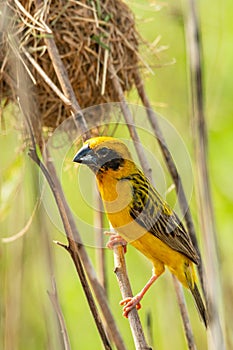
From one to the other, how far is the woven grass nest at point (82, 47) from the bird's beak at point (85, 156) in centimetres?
63

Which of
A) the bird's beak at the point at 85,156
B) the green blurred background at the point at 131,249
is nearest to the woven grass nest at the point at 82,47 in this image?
the green blurred background at the point at 131,249

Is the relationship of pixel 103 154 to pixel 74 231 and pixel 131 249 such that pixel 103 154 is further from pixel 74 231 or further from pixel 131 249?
pixel 131 249

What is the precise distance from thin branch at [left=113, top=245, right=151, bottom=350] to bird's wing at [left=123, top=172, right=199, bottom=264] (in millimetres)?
285

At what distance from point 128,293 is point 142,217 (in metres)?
0.58

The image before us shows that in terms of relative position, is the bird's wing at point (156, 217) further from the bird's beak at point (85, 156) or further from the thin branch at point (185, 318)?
the bird's beak at point (85, 156)

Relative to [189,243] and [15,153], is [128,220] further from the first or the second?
[15,153]

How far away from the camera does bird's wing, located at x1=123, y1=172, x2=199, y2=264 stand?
361 cm

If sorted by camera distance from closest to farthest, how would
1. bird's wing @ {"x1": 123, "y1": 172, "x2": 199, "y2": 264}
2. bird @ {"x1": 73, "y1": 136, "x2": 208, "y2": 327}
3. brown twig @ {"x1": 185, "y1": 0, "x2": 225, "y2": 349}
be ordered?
brown twig @ {"x1": 185, "y1": 0, "x2": 225, "y2": 349}, bird @ {"x1": 73, "y1": 136, "x2": 208, "y2": 327}, bird's wing @ {"x1": 123, "y1": 172, "x2": 199, "y2": 264}

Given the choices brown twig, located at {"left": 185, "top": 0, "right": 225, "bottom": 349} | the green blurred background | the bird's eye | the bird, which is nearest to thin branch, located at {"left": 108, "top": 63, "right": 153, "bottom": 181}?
the bird

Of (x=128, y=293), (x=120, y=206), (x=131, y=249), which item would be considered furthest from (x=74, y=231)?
(x=131, y=249)

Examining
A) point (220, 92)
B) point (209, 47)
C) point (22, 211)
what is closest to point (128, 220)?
point (22, 211)

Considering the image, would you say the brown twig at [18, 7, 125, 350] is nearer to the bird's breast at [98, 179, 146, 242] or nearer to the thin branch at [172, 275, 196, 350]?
the bird's breast at [98, 179, 146, 242]

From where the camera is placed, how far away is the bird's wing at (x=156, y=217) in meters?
3.61

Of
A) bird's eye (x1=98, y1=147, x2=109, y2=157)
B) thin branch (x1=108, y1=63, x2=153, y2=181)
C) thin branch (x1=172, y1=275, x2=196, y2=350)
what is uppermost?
thin branch (x1=108, y1=63, x2=153, y2=181)
